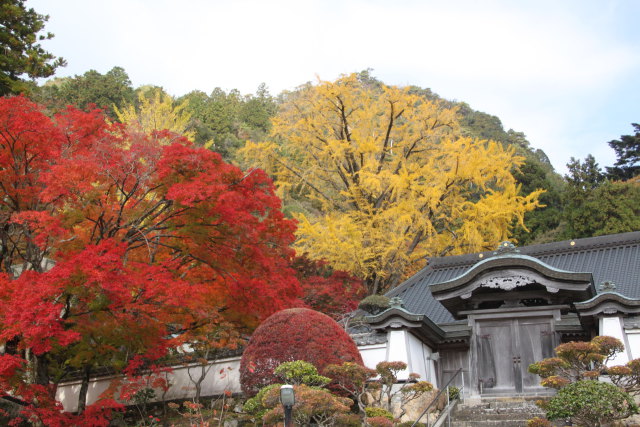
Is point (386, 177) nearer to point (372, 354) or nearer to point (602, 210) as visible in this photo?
point (372, 354)

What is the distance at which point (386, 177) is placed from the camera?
20391 millimetres

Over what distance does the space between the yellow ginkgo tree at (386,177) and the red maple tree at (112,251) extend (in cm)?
587

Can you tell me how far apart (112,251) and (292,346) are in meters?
3.69

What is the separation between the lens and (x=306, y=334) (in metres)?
11.2

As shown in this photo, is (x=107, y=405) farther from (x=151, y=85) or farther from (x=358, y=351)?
(x=151, y=85)

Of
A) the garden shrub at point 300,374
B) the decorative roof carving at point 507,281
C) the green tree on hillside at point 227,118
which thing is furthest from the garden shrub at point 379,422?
the green tree on hillside at point 227,118

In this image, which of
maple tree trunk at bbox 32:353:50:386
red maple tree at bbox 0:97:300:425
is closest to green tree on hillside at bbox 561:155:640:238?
red maple tree at bbox 0:97:300:425

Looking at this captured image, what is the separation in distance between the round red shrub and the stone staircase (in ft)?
7.04

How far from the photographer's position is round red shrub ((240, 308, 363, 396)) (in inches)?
432

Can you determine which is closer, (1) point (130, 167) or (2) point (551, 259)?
(1) point (130, 167)

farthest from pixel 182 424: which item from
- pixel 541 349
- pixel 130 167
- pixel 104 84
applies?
pixel 104 84

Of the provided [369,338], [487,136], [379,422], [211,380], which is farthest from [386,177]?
[487,136]

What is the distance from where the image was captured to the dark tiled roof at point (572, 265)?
14.5 m

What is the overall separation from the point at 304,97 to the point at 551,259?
1038 cm
